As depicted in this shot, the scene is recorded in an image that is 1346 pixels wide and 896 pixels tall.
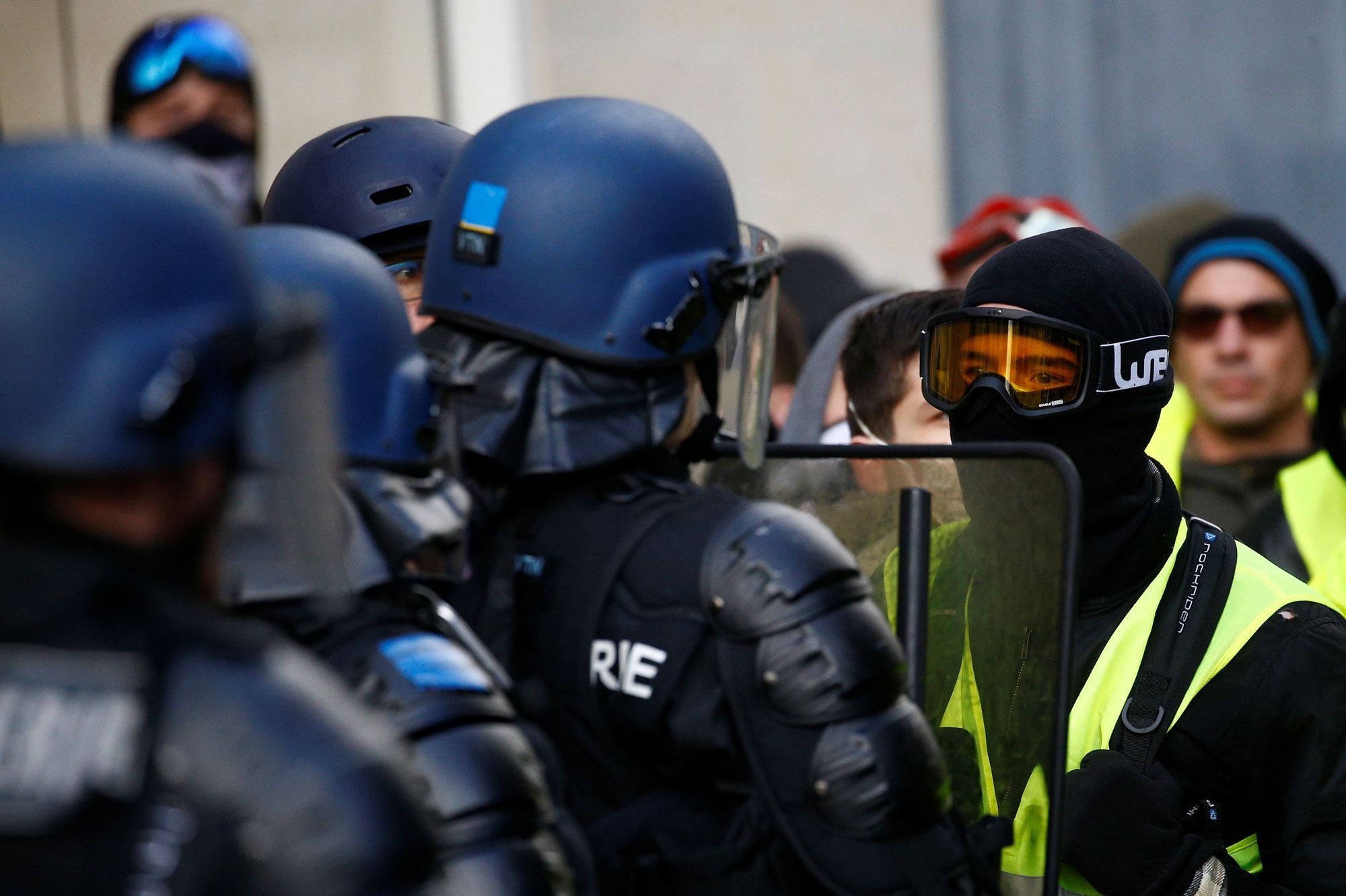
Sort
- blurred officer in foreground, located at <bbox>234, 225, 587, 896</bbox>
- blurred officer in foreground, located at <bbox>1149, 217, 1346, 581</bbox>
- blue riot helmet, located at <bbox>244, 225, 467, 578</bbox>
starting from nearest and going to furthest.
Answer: blurred officer in foreground, located at <bbox>234, 225, 587, 896</bbox> < blue riot helmet, located at <bbox>244, 225, 467, 578</bbox> < blurred officer in foreground, located at <bbox>1149, 217, 1346, 581</bbox>

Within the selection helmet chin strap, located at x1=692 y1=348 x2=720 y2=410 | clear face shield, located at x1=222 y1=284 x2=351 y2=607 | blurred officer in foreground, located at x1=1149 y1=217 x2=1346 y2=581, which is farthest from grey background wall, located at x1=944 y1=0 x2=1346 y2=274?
clear face shield, located at x1=222 y1=284 x2=351 y2=607

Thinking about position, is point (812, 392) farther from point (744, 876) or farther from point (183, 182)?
point (183, 182)

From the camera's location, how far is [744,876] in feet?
Answer: 6.00

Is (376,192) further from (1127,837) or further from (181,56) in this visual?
(1127,837)

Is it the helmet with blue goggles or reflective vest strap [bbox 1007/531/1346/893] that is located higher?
the helmet with blue goggles

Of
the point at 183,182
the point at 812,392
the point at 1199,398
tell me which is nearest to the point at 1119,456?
the point at 812,392

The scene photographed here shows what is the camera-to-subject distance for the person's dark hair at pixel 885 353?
3387mm

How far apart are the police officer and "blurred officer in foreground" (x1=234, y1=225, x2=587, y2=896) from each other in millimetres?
812

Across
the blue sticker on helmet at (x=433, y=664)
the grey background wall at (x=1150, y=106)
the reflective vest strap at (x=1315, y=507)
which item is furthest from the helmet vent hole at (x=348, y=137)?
the grey background wall at (x=1150, y=106)

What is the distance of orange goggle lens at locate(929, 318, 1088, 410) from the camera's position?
2.63 meters

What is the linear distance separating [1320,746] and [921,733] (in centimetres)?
81

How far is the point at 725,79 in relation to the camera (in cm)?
761

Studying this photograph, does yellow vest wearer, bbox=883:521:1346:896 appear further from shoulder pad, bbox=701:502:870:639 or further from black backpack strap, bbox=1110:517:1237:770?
shoulder pad, bbox=701:502:870:639

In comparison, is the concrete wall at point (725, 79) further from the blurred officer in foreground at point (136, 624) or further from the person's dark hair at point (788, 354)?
the blurred officer in foreground at point (136, 624)
